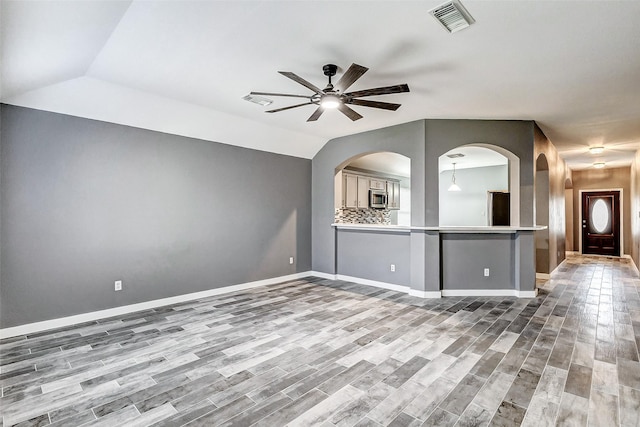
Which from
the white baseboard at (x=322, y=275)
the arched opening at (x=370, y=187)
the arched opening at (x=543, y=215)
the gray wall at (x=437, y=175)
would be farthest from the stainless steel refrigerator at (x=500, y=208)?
the white baseboard at (x=322, y=275)

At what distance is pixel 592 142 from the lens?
6262mm

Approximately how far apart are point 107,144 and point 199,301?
7.98 ft

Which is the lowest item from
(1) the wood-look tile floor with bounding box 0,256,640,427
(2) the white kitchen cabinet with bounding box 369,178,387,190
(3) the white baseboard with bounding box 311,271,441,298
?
(1) the wood-look tile floor with bounding box 0,256,640,427

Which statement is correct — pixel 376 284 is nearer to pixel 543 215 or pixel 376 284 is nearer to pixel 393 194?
pixel 543 215

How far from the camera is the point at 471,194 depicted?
31.2 ft

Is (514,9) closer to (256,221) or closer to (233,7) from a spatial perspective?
(233,7)

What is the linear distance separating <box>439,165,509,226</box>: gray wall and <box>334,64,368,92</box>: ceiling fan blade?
7.62 metres

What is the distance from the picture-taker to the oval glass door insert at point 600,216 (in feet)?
32.2

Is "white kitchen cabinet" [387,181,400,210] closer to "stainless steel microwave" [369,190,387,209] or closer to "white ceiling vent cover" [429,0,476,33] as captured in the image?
"stainless steel microwave" [369,190,387,209]

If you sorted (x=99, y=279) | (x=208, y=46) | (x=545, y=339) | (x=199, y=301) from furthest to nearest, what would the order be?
1. (x=199, y=301)
2. (x=99, y=279)
3. (x=545, y=339)
4. (x=208, y=46)

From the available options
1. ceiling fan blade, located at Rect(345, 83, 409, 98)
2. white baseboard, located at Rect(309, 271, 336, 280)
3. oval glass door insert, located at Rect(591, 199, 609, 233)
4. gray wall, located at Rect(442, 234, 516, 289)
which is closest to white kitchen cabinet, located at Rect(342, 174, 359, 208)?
white baseboard, located at Rect(309, 271, 336, 280)

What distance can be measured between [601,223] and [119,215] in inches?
496

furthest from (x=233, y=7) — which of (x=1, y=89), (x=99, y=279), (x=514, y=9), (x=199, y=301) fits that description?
(x=199, y=301)

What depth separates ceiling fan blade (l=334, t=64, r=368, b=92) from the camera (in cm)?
257
